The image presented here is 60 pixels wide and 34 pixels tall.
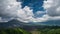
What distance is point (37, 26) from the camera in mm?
4172

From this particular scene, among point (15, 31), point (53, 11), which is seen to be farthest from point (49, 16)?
point (15, 31)

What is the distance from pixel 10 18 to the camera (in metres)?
4.19

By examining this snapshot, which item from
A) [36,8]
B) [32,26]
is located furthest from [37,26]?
[36,8]

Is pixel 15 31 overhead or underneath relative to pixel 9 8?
underneath

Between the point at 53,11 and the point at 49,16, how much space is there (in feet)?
0.44

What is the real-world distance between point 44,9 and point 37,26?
376 mm

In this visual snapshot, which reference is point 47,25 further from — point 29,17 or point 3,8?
point 3,8

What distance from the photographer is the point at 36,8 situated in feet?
13.8

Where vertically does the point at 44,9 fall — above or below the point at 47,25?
above

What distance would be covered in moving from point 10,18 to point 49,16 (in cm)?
80

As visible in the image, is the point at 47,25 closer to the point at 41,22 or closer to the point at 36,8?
the point at 41,22

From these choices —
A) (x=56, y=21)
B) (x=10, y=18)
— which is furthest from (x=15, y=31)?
(x=56, y=21)

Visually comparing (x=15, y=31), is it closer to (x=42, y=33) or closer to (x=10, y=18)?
(x=10, y=18)

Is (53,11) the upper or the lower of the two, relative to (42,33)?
upper
